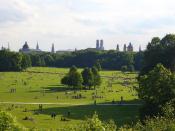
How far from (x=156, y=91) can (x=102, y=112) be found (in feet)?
41.8

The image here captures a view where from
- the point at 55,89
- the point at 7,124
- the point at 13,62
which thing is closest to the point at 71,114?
the point at 7,124

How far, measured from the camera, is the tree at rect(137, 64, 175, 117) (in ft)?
205

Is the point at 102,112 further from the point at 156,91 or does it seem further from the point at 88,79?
the point at 88,79

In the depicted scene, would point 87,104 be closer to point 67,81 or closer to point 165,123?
point 67,81

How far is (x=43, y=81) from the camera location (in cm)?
13212

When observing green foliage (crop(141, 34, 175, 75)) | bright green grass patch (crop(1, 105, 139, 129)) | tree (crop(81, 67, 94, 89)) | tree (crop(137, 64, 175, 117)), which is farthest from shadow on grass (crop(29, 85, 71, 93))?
tree (crop(137, 64, 175, 117))

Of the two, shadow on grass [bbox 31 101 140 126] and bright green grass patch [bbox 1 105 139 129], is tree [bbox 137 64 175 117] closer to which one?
bright green grass patch [bbox 1 105 139 129]

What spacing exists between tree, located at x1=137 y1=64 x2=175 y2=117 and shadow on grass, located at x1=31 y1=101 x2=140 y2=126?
3.62 m

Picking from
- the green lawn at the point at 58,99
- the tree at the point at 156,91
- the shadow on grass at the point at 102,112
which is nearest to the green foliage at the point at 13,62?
the green lawn at the point at 58,99

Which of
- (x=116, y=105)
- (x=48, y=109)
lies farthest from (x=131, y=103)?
(x=48, y=109)

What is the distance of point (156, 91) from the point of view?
6400 centimetres

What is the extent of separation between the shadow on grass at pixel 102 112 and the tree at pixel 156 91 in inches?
143

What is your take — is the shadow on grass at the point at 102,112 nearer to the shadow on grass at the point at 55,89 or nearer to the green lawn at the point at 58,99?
the green lawn at the point at 58,99

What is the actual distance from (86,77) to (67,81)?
464 cm
